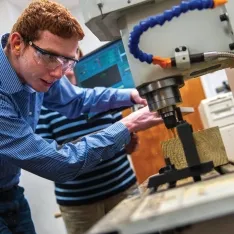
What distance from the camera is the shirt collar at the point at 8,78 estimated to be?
3.92 feet

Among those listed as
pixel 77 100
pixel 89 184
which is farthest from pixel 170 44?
pixel 89 184

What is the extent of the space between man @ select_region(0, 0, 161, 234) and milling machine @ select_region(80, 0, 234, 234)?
0.99ft

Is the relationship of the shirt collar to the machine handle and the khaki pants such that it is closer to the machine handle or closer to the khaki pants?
the machine handle

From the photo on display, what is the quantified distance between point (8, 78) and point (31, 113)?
0.22m

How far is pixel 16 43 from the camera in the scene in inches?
47.8

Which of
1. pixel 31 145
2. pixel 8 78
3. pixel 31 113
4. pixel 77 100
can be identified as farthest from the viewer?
pixel 77 100

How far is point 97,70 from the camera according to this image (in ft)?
6.45

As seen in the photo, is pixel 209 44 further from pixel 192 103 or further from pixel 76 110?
pixel 192 103

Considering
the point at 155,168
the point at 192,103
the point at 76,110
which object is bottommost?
the point at 155,168

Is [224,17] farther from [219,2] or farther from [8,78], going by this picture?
[8,78]

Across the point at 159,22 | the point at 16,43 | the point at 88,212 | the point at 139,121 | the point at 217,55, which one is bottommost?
the point at 88,212

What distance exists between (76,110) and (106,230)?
128 cm

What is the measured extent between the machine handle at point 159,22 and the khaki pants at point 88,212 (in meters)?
0.99

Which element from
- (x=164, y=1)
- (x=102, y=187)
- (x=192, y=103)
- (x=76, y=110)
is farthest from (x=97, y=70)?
(x=164, y=1)
